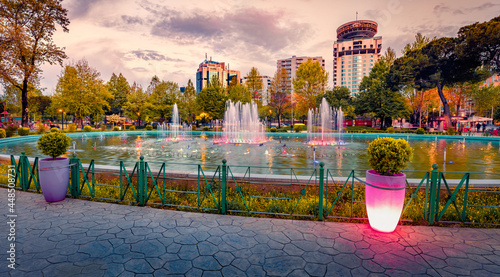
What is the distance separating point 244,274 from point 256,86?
54.3 metres

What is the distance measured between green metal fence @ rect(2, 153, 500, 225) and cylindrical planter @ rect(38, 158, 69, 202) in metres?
0.30

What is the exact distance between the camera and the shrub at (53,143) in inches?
263

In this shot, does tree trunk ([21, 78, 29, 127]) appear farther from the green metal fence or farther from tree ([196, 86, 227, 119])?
the green metal fence

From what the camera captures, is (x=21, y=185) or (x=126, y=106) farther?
(x=126, y=106)

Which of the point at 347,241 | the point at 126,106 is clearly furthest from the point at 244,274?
the point at 126,106

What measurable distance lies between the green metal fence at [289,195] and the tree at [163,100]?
4364 centimetres

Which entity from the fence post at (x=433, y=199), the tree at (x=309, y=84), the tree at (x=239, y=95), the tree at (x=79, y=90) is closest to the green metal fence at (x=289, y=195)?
the fence post at (x=433, y=199)

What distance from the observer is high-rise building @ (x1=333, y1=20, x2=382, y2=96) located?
124938mm

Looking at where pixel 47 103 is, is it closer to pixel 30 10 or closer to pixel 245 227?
pixel 30 10

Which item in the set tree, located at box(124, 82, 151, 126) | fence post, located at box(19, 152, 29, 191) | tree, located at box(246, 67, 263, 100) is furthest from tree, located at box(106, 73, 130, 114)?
fence post, located at box(19, 152, 29, 191)

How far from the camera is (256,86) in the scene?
55.9 metres

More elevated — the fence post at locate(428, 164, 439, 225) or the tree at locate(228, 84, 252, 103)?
the tree at locate(228, 84, 252, 103)

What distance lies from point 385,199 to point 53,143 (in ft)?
28.1

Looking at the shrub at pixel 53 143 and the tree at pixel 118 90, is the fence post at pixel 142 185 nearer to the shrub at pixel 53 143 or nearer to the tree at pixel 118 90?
the shrub at pixel 53 143
